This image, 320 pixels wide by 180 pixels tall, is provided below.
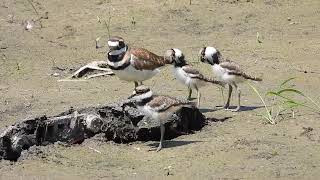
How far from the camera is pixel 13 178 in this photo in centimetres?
777

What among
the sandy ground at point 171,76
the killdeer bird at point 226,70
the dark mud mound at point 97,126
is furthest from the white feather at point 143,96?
the killdeer bird at point 226,70

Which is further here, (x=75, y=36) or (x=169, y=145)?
(x=75, y=36)

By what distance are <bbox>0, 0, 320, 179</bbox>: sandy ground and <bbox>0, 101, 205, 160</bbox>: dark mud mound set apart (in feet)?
0.44

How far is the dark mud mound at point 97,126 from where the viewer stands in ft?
27.5

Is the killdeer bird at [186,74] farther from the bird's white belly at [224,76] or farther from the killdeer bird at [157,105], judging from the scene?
the killdeer bird at [157,105]

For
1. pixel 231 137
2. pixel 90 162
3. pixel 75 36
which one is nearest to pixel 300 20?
pixel 75 36

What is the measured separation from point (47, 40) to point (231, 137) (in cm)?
554

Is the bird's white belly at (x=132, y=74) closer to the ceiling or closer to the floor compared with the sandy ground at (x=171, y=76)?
closer to the ceiling

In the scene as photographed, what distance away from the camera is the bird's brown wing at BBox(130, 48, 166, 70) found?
9.85 metres

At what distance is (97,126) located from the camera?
870cm

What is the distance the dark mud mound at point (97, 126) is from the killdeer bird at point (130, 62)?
1.04 metres

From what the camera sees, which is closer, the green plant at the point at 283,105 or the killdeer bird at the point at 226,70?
the green plant at the point at 283,105

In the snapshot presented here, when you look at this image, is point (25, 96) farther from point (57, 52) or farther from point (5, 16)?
point (5, 16)

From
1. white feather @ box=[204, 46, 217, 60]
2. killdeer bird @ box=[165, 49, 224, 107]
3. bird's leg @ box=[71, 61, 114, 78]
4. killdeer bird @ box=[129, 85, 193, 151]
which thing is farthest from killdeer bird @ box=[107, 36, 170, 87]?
bird's leg @ box=[71, 61, 114, 78]
